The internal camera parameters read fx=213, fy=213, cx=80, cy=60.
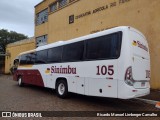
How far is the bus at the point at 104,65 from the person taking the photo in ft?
24.5

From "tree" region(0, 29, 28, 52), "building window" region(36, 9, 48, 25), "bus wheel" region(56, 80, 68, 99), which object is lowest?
"bus wheel" region(56, 80, 68, 99)

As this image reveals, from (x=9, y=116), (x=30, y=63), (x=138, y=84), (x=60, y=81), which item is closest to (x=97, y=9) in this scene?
(x=30, y=63)

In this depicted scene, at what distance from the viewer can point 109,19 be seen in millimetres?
15609

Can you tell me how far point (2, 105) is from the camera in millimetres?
8828

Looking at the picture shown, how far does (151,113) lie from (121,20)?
8.37 m

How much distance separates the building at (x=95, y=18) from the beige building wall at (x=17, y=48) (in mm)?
2663

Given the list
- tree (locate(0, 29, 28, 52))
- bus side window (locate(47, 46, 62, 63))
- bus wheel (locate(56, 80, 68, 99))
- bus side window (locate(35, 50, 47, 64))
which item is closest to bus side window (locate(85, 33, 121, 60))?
bus wheel (locate(56, 80, 68, 99))

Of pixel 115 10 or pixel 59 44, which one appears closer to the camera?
pixel 59 44

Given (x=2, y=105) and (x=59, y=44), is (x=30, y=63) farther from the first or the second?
(x=2, y=105)

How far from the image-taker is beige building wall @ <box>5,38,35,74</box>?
1209 inches

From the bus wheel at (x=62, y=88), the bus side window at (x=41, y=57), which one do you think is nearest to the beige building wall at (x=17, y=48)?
the bus side window at (x=41, y=57)

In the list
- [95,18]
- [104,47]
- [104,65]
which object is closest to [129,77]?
[104,65]

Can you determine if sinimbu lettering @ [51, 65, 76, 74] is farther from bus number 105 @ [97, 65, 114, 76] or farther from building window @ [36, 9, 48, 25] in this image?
building window @ [36, 9, 48, 25]

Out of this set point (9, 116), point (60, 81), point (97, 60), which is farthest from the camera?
point (60, 81)
